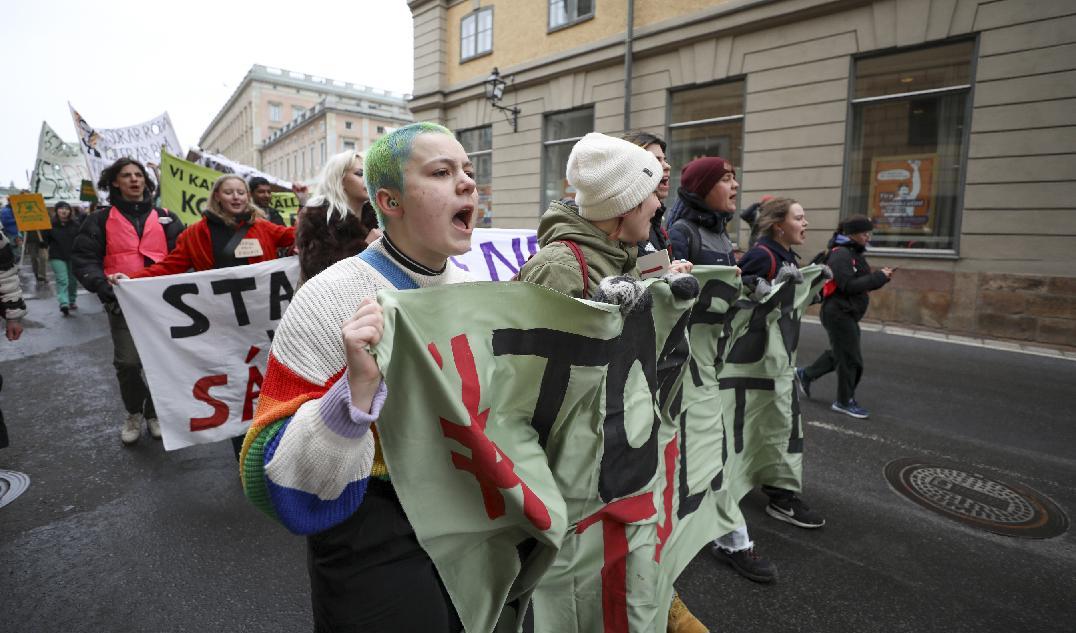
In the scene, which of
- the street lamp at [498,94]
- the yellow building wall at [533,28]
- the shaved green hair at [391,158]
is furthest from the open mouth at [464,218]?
the street lamp at [498,94]

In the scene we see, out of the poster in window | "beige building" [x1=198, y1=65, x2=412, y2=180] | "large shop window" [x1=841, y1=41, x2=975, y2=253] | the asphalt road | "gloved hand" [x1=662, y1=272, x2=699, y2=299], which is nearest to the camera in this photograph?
"gloved hand" [x1=662, y1=272, x2=699, y2=299]

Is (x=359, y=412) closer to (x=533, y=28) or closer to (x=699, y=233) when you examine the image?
(x=699, y=233)

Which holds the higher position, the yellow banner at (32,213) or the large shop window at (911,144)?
the large shop window at (911,144)

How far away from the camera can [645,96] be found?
43.4ft

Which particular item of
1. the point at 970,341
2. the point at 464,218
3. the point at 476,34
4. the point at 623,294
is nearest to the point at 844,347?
the point at 623,294

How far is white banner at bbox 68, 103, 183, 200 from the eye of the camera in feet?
27.1

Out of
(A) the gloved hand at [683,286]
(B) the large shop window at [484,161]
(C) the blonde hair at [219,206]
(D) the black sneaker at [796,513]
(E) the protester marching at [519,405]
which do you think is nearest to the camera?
(E) the protester marching at [519,405]

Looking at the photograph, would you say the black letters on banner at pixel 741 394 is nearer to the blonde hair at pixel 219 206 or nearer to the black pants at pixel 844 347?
the black pants at pixel 844 347

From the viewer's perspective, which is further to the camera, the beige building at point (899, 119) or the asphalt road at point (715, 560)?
the beige building at point (899, 119)

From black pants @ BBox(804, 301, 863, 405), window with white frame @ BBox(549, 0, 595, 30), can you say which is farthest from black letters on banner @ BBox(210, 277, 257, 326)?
window with white frame @ BBox(549, 0, 595, 30)

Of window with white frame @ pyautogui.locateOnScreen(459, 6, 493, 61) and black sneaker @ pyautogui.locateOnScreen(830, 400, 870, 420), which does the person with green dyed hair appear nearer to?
black sneaker @ pyautogui.locateOnScreen(830, 400, 870, 420)

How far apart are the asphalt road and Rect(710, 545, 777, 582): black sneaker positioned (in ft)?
0.15

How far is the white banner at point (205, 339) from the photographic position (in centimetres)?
357

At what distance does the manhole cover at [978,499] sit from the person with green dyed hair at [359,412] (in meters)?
3.40
